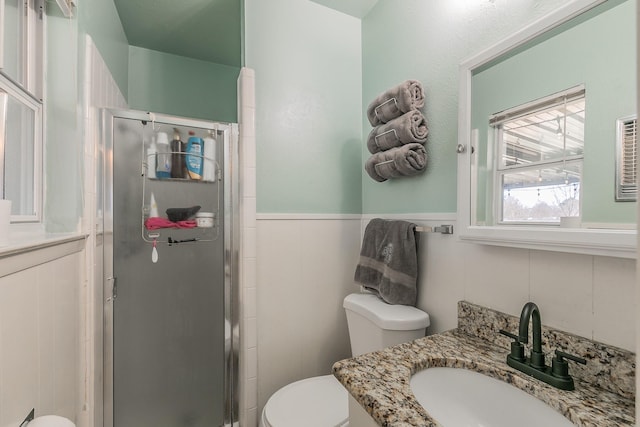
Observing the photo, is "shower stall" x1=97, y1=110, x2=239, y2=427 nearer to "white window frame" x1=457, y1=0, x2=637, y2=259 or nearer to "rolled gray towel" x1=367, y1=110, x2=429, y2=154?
"rolled gray towel" x1=367, y1=110, x2=429, y2=154

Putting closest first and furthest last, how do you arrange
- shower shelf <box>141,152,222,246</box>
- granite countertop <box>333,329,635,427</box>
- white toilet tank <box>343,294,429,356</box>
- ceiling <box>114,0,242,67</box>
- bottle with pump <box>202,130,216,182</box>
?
granite countertop <box>333,329,635,427</box>, white toilet tank <box>343,294,429,356</box>, shower shelf <box>141,152,222,246</box>, bottle with pump <box>202,130,216,182</box>, ceiling <box>114,0,242,67</box>

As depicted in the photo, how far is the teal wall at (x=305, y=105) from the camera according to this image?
1.52 m

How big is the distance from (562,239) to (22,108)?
164cm

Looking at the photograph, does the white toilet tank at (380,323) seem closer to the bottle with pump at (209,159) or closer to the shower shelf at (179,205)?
the shower shelf at (179,205)

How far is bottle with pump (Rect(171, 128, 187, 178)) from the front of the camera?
142 cm

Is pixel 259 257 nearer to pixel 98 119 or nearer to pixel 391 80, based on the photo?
pixel 98 119

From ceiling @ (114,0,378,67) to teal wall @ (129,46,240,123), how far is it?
8 centimetres

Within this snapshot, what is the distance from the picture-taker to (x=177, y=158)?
4.70ft

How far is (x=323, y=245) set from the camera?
164 centimetres

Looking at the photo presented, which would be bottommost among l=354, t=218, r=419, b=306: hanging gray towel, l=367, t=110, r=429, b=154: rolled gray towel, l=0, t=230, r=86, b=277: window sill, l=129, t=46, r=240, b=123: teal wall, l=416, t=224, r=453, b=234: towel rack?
l=354, t=218, r=419, b=306: hanging gray towel

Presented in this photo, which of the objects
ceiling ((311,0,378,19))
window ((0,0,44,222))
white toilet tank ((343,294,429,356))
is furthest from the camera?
ceiling ((311,0,378,19))

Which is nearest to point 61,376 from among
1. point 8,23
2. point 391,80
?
point 8,23

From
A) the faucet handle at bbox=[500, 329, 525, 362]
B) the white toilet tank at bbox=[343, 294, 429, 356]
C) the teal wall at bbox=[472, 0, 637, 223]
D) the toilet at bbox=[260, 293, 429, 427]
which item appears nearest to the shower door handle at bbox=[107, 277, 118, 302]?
the toilet at bbox=[260, 293, 429, 427]

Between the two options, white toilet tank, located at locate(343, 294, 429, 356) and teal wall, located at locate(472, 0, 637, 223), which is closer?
teal wall, located at locate(472, 0, 637, 223)
